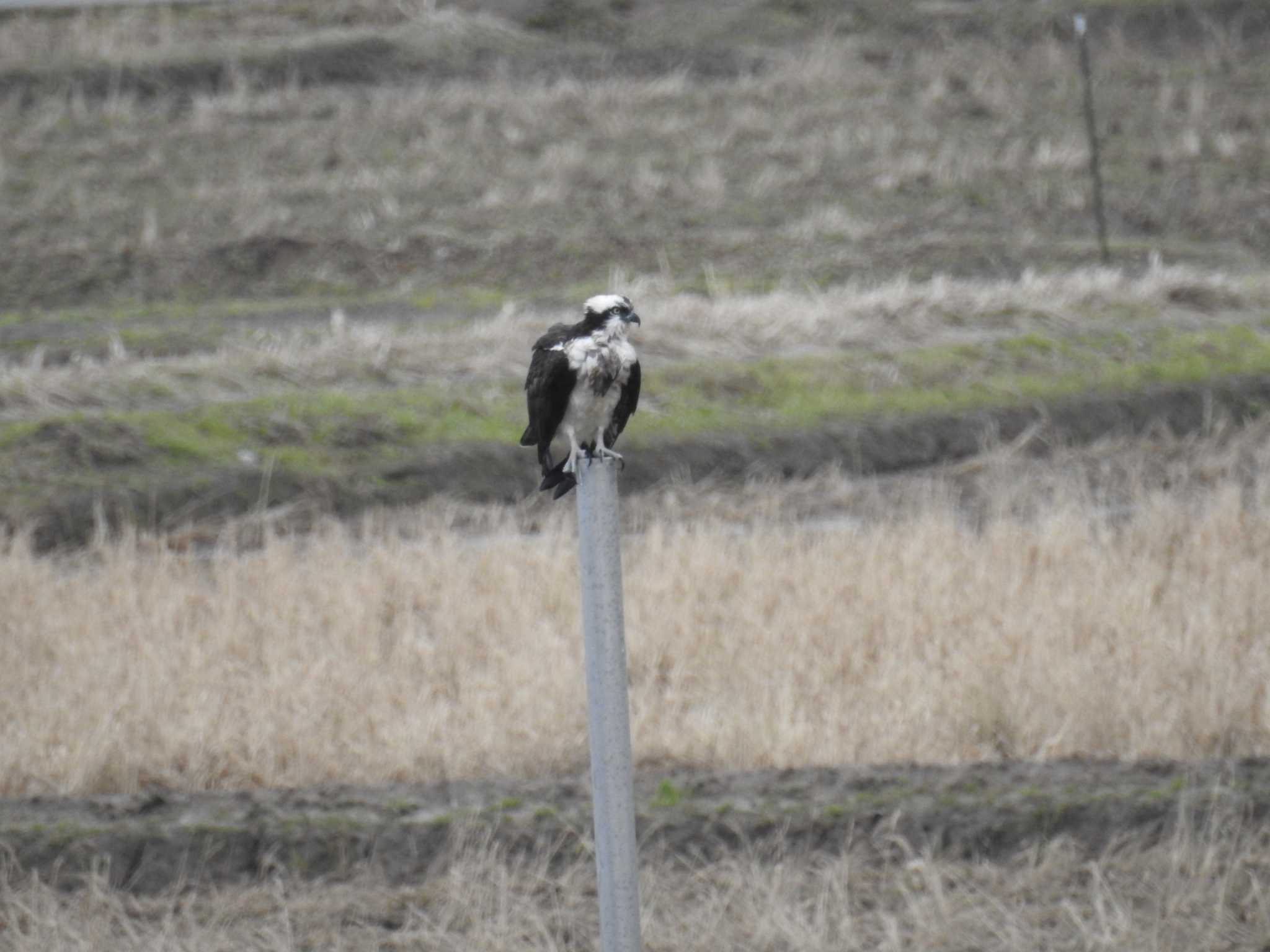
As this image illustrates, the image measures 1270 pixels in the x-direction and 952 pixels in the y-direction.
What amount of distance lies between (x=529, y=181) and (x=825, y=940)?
2103cm

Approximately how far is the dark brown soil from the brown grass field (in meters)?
0.02

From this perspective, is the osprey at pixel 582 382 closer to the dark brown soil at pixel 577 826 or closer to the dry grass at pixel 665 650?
the dark brown soil at pixel 577 826

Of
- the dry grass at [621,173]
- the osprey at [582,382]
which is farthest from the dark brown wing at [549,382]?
the dry grass at [621,173]

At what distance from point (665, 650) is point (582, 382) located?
4069 mm

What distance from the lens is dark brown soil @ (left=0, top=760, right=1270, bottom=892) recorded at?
6.07m

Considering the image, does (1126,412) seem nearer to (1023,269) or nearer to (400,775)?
(1023,269)

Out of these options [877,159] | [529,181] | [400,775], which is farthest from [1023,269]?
[400,775]

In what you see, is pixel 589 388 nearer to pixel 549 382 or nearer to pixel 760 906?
pixel 549 382

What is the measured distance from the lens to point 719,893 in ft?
18.9

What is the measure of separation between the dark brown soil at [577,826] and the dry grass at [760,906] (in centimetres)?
9

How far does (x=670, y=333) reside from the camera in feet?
50.5

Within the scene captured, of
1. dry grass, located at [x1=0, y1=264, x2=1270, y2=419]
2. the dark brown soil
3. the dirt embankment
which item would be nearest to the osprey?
the dark brown soil

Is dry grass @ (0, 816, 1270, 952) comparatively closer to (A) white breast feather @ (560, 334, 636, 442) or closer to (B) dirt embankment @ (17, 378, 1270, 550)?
(A) white breast feather @ (560, 334, 636, 442)

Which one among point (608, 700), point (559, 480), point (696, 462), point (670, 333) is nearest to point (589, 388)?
point (559, 480)
